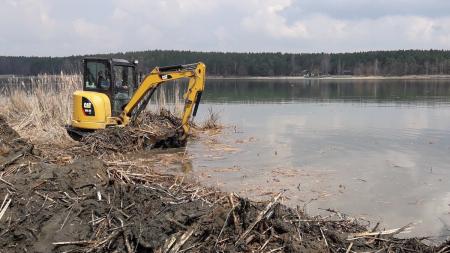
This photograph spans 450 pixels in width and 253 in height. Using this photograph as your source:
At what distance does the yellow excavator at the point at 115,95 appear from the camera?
12641 millimetres

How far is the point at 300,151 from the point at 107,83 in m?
5.24

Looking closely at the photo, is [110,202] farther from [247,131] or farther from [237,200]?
[247,131]

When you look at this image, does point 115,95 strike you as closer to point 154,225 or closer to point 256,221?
point 154,225

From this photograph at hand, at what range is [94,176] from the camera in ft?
20.6

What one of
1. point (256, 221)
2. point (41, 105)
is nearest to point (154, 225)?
point (256, 221)

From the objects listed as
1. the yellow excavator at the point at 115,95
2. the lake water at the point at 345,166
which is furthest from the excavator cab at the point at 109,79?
the lake water at the point at 345,166

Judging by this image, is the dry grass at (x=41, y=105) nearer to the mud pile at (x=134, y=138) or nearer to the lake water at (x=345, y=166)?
the mud pile at (x=134, y=138)

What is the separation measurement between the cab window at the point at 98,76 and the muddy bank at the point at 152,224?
7.22m

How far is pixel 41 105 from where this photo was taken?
17.7 m

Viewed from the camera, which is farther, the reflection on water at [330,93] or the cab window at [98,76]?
the reflection on water at [330,93]

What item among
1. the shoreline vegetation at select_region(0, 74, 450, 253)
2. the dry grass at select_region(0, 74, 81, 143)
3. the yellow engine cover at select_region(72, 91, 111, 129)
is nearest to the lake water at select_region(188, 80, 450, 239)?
the shoreline vegetation at select_region(0, 74, 450, 253)

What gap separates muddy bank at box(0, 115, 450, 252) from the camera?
4.76 m

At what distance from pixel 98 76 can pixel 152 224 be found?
880 cm

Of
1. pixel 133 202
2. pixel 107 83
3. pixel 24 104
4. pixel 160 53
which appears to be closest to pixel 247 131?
pixel 107 83
